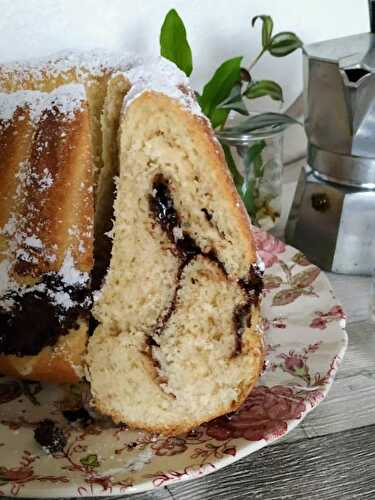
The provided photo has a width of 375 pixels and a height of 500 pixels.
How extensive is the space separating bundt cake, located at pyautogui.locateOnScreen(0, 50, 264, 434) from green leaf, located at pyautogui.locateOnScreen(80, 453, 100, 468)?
69mm

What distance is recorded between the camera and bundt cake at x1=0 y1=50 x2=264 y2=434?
0.84 meters

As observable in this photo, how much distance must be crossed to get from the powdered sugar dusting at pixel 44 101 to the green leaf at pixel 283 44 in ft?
2.55

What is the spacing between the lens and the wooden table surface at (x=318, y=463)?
833mm

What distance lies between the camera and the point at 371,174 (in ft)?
4.28

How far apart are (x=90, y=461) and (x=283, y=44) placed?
105cm

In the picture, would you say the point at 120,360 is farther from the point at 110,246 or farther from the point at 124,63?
the point at 124,63

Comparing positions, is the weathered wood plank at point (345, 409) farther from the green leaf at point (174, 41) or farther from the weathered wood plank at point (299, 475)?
the green leaf at point (174, 41)

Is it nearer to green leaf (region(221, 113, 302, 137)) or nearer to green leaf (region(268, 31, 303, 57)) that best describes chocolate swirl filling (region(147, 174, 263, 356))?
green leaf (region(221, 113, 302, 137))

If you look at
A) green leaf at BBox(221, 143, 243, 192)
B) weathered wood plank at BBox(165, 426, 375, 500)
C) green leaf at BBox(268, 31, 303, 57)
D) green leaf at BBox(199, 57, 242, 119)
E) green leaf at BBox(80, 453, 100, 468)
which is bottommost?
weathered wood plank at BBox(165, 426, 375, 500)

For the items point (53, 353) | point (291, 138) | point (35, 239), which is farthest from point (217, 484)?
point (291, 138)

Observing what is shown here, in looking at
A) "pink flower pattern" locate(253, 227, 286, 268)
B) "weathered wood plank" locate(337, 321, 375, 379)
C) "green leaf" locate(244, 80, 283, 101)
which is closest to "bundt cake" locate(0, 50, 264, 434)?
"weathered wood plank" locate(337, 321, 375, 379)

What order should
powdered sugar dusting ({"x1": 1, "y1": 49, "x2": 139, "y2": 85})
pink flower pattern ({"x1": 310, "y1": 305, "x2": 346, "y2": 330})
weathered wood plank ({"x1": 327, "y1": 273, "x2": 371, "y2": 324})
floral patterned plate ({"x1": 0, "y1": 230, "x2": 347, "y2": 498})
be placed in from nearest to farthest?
floral patterned plate ({"x1": 0, "y1": 230, "x2": 347, "y2": 498}) < powdered sugar dusting ({"x1": 1, "y1": 49, "x2": 139, "y2": 85}) < pink flower pattern ({"x1": 310, "y1": 305, "x2": 346, "y2": 330}) < weathered wood plank ({"x1": 327, "y1": 273, "x2": 371, "y2": 324})

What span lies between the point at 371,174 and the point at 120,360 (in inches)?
25.9

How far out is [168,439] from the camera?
0.85 m
